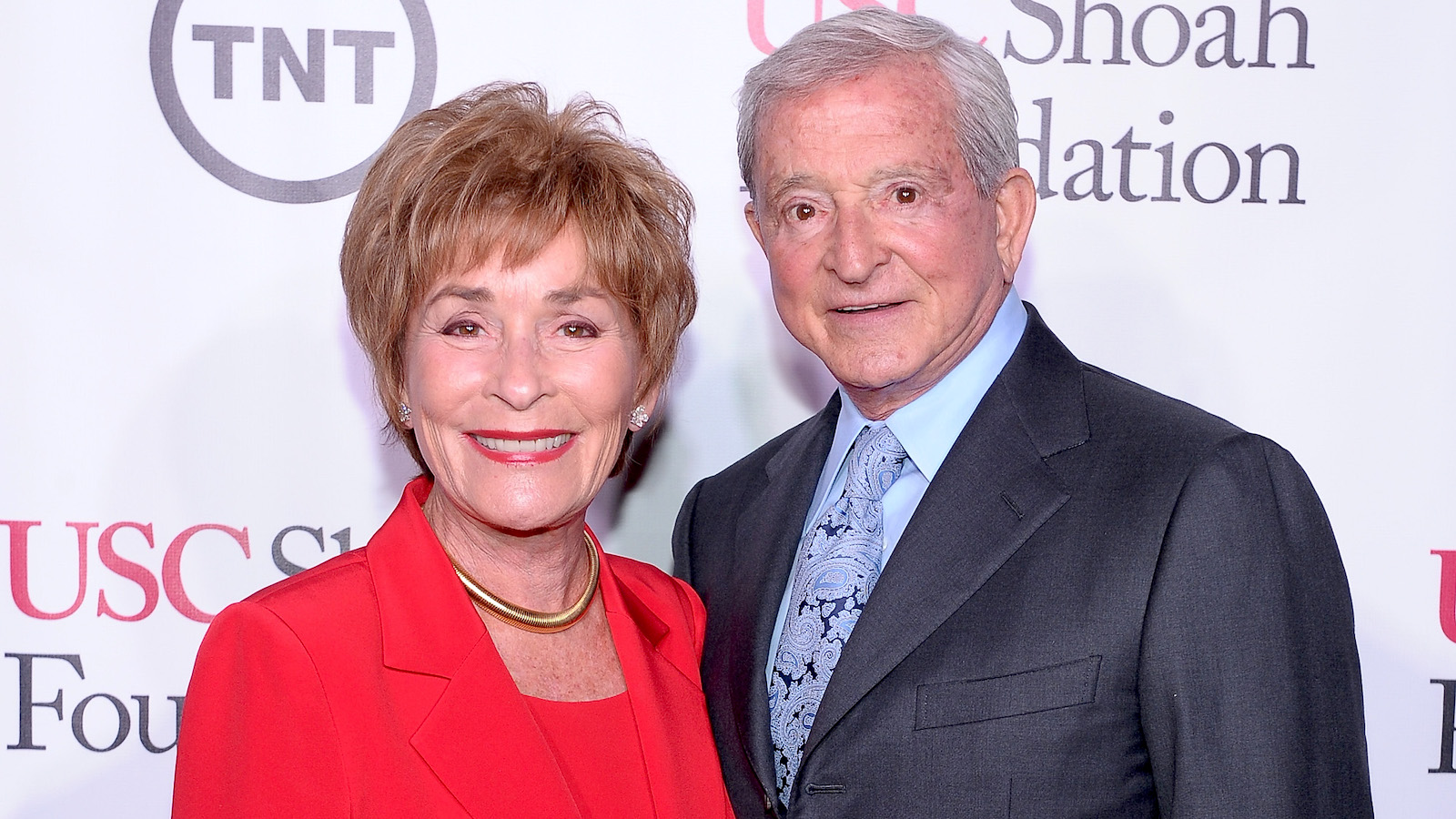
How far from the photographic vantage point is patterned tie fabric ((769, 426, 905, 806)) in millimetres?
1696

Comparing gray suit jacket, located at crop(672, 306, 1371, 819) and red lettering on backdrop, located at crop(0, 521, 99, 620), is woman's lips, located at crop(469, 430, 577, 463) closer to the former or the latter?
gray suit jacket, located at crop(672, 306, 1371, 819)

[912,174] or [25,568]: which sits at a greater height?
[912,174]

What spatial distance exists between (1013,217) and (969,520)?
1.62ft

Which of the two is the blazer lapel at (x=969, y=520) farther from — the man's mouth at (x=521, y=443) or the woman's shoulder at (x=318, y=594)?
the woman's shoulder at (x=318, y=594)

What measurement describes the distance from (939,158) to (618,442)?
0.62m

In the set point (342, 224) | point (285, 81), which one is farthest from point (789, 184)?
point (285, 81)

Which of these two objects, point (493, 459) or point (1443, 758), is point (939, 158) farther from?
point (1443, 758)

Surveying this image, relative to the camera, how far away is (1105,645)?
154 cm

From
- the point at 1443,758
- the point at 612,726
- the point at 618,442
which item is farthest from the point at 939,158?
the point at 1443,758

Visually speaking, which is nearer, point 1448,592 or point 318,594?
point 318,594

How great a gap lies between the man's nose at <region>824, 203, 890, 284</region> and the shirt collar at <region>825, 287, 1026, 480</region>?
21 cm

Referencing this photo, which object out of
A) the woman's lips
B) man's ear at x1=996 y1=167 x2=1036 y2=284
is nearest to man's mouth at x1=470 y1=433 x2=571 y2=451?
the woman's lips

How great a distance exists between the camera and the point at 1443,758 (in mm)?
2494

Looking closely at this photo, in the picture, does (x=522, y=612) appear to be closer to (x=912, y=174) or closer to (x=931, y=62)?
(x=912, y=174)
